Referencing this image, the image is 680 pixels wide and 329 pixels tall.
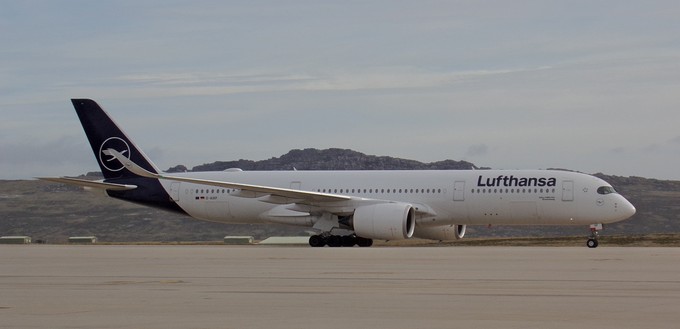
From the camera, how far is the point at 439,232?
45.5 meters

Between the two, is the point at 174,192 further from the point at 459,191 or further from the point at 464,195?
the point at 464,195

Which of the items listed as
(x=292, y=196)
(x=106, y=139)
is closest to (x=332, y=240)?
(x=292, y=196)

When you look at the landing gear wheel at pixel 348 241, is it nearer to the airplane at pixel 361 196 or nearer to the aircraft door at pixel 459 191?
the airplane at pixel 361 196

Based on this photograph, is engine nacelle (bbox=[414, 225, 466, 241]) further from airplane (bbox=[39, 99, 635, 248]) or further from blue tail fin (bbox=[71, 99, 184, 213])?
blue tail fin (bbox=[71, 99, 184, 213])

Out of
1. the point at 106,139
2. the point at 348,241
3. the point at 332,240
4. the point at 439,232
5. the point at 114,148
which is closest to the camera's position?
the point at 332,240

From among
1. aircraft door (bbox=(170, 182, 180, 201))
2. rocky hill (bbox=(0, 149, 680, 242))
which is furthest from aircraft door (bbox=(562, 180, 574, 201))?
rocky hill (bbox=(0, 149, 680, 242))

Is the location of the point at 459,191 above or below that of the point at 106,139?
below

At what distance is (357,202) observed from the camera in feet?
141

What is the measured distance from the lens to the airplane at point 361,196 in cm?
4150

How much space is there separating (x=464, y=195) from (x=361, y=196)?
4.16 m
